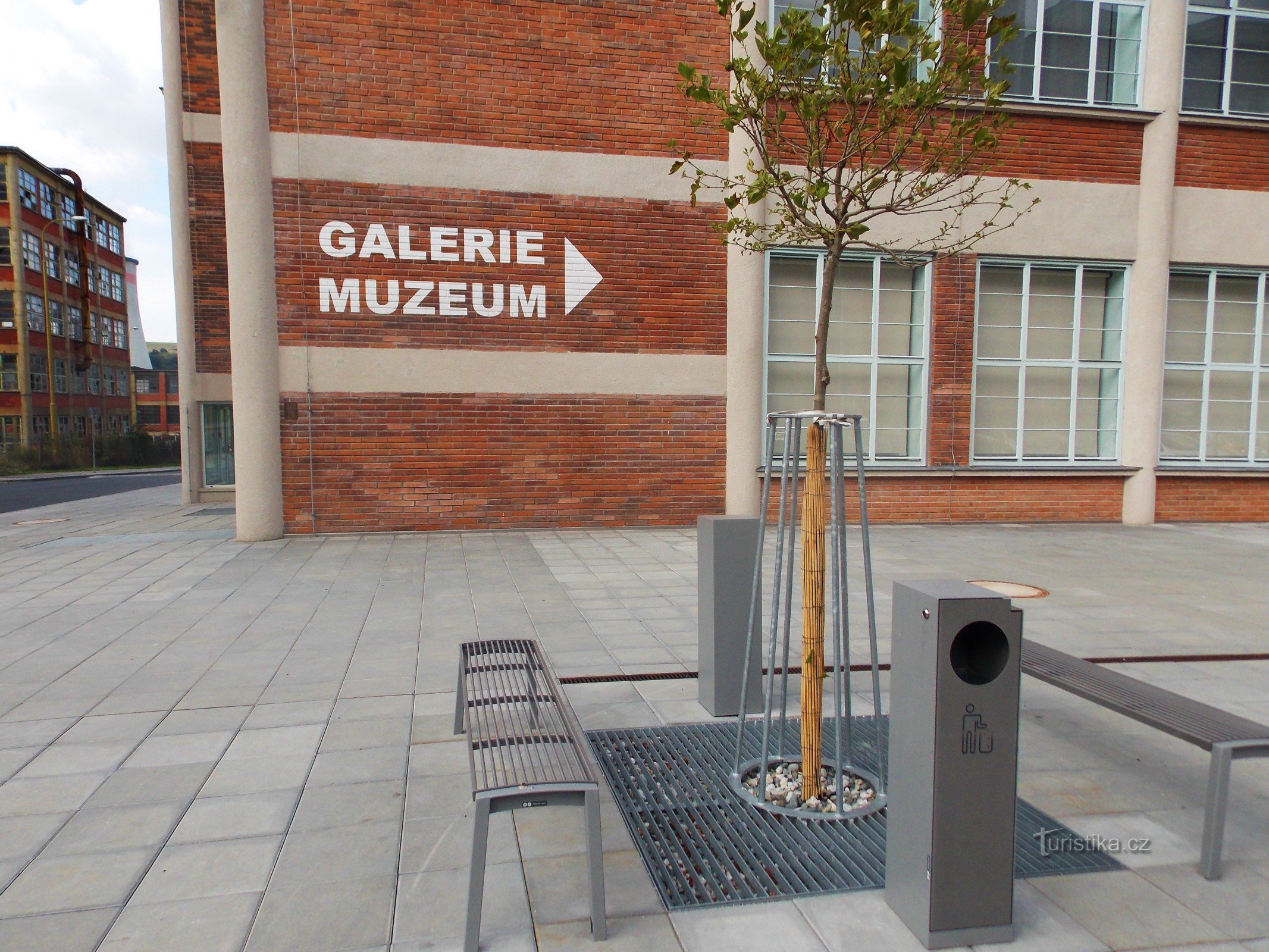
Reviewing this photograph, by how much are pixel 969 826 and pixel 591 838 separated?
1157 mm

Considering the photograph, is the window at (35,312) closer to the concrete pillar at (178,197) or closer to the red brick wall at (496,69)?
the concrete pillar at (178,197)

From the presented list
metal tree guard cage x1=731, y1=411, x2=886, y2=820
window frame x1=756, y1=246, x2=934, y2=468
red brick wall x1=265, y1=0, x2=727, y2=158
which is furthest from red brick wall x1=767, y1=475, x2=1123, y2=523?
metal tree guard cage x1=731, y1=411, x2=886, y2=820

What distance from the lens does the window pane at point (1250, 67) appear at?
13078mm

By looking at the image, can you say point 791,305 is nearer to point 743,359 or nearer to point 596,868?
point 743,359

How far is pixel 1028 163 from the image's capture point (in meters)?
12.4

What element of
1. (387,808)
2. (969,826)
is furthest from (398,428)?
(969,826)

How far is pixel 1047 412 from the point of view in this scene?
13.1 m

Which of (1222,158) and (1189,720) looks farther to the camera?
(1222,158)

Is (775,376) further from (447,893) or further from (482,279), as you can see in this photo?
(447,893)

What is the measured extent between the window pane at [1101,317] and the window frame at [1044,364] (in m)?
0.06

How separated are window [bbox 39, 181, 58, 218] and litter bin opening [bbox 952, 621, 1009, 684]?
2429 inches

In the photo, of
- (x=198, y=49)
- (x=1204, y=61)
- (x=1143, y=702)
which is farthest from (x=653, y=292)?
(x=198, y=49)

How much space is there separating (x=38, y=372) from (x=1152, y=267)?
57013mm

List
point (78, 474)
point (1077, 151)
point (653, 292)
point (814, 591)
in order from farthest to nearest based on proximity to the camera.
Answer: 1. point (78, 474)
2. point (1077, 151)
3. point (653, 292)
4. point (814, 591)
